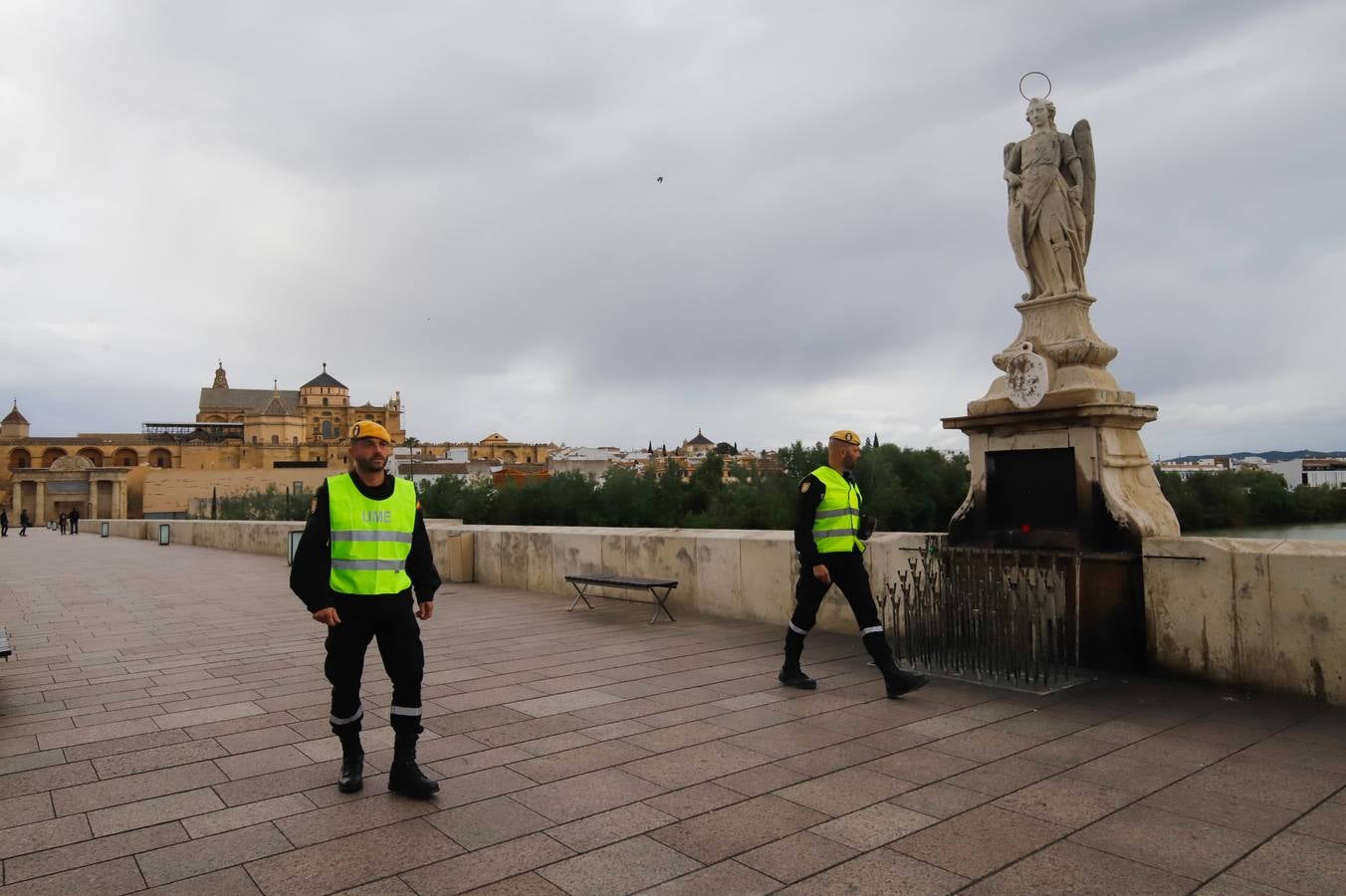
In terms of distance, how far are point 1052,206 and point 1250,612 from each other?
10.7 ft

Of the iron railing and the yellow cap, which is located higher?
the yellow cap

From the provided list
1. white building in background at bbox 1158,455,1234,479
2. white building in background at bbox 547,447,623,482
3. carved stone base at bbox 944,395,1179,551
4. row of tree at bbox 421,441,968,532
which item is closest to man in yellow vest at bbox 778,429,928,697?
carved stone base at bbox 944,395,1179,551

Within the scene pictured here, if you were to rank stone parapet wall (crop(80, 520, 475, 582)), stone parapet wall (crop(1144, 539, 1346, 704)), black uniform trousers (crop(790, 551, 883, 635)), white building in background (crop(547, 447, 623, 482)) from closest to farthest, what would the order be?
stone parapet wall (crop(1144, 539, 1346, 704)) → black uniform trousers (crop(790, 551, 883, 635)) → stone parapet wall (crop(80, 520, 475, 582)) → white building in background (crop(547, 447, 623, 482))

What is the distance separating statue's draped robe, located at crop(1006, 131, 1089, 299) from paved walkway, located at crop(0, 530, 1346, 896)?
3.11 meters

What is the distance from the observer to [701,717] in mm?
4922

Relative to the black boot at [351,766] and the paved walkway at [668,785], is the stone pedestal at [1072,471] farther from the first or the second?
the black boot at [351,766]

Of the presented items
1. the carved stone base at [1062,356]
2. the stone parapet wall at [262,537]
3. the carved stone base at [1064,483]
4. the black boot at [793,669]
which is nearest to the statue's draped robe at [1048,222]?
the carved stone base at [1062,356]

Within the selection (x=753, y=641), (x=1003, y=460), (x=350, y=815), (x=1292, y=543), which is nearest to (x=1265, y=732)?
(x=1292, y=543)

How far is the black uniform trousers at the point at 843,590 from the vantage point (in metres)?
5.41

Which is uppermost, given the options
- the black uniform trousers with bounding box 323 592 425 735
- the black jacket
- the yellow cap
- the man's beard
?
the yellow cap

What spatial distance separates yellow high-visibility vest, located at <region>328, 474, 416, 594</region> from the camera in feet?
12.4

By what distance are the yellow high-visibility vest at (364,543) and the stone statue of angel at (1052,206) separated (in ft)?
17.5

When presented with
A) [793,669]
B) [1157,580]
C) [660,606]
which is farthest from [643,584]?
Answer: [1157,580]

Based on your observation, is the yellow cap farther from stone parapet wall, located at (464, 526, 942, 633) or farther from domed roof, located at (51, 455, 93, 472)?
domed roof, located at (51, 455, 93, 472)
